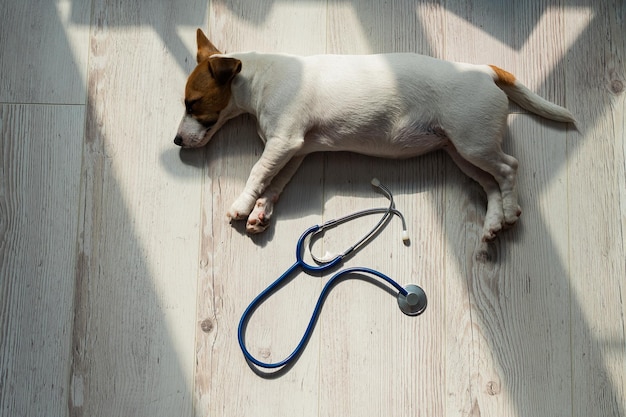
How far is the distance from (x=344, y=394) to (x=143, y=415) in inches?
19.0

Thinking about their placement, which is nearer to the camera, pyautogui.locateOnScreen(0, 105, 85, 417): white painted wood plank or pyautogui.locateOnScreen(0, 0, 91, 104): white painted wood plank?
pyautogui.locateOnScreen(0, 105, 85, 417): white painted wood plank

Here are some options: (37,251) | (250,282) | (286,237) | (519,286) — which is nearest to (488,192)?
(519,286)

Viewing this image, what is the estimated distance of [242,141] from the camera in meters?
1.61

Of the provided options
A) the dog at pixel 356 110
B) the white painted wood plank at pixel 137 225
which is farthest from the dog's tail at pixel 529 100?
the white painted wood plank at pixel 137 225

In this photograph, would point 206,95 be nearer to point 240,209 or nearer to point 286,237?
point 240,209

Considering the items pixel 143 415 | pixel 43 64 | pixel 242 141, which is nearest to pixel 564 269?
pixel 242 141

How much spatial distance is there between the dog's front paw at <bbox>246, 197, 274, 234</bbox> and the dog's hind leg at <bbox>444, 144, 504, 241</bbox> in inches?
18.2

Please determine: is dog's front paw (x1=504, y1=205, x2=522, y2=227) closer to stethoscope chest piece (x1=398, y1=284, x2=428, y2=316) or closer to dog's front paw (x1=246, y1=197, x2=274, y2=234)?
stethoscope chest piece (x1=398, y1=284, x2=428, y2=316)

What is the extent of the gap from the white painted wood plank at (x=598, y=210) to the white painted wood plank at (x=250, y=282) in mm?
640

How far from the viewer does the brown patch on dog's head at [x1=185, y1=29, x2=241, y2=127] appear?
1.49m

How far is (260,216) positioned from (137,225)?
0.32 metres

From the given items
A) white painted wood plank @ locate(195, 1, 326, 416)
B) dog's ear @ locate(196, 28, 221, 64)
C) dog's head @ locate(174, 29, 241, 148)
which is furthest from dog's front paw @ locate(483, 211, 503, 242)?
dog's ear @ locate(196, 28, 221, 64)

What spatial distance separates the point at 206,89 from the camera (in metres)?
1.51

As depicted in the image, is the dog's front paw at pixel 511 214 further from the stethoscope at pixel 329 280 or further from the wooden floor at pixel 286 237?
the stethoscope at pixel 329 280
